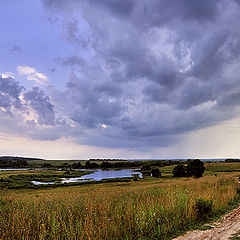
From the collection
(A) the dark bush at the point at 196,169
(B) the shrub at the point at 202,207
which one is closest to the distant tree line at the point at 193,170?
(A) the dark bush at the point at 196,169

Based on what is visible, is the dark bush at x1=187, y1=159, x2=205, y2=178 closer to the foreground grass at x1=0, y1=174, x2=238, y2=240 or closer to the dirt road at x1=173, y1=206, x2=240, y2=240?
the dirt road at x1=173, y1=206, x2=240, y2=240

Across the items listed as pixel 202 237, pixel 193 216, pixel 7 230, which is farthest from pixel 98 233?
pixel 193 216

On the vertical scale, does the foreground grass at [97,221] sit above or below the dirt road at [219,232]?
above

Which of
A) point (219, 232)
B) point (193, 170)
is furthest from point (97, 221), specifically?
point (193, 170)

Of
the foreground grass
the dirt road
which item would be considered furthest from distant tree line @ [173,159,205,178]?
the foreground grass

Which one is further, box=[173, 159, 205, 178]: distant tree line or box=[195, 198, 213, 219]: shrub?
box=[173, 159, 205, 178]: distant tree line

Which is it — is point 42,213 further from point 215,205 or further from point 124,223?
point 215,205

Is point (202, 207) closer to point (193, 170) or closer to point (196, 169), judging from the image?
point (196, 169)

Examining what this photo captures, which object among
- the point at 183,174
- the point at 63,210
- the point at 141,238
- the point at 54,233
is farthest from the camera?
the point at 183,174

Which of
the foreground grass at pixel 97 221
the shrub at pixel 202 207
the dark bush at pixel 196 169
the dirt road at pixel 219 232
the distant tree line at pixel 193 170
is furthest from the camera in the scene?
the distant tree line at pixel 193 170

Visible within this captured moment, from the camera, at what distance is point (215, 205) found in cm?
1070

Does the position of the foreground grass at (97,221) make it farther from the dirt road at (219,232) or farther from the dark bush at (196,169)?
the dark bush at (196,169)

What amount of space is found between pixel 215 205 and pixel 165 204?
12.0 feet

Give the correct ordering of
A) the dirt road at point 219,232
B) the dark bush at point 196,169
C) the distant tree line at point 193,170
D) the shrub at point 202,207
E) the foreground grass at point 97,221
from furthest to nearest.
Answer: the distant tree line at point 193,170, the dark bush at point 196,169, the shrub at point 202,207, the dirt road at point 219,232, the foreground grass at point 97,221
